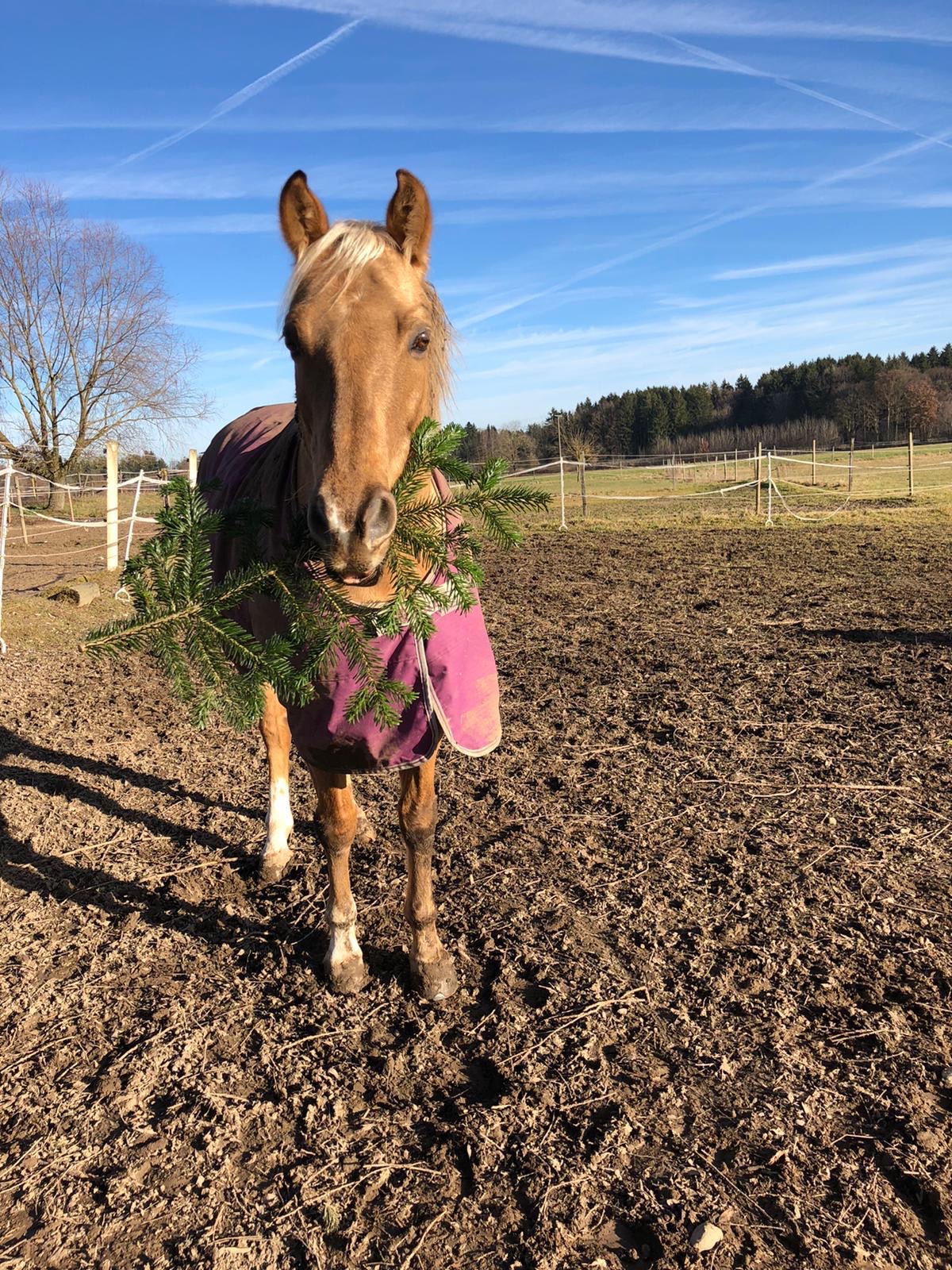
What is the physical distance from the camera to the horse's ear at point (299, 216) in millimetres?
2293

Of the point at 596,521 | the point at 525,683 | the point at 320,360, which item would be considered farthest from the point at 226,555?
the point at 596,521

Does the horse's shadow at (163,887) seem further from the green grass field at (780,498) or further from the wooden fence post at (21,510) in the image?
the wooden fence post at (21,510)

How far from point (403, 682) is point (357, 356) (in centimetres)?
105

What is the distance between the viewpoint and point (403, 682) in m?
2.60

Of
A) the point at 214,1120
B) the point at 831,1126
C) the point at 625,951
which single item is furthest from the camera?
the point at 625,951

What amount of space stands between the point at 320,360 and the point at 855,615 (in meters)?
7.94

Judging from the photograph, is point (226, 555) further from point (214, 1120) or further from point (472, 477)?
point (214, 1120)

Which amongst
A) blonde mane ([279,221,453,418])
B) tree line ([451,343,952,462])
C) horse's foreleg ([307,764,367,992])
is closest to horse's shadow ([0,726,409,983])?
horse's foreleg ([307,764,367,992])

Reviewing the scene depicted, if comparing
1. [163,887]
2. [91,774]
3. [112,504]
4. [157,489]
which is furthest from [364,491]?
[157,489]

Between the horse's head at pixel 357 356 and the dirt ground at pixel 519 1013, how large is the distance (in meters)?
1.66

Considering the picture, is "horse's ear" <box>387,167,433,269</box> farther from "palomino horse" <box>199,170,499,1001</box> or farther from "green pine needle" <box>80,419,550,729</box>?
"green pine needle" <box>80,419,550,729</box>

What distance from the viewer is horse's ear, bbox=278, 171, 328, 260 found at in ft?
7.52

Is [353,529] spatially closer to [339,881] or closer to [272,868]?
[339,881]

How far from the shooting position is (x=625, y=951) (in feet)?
10.3
